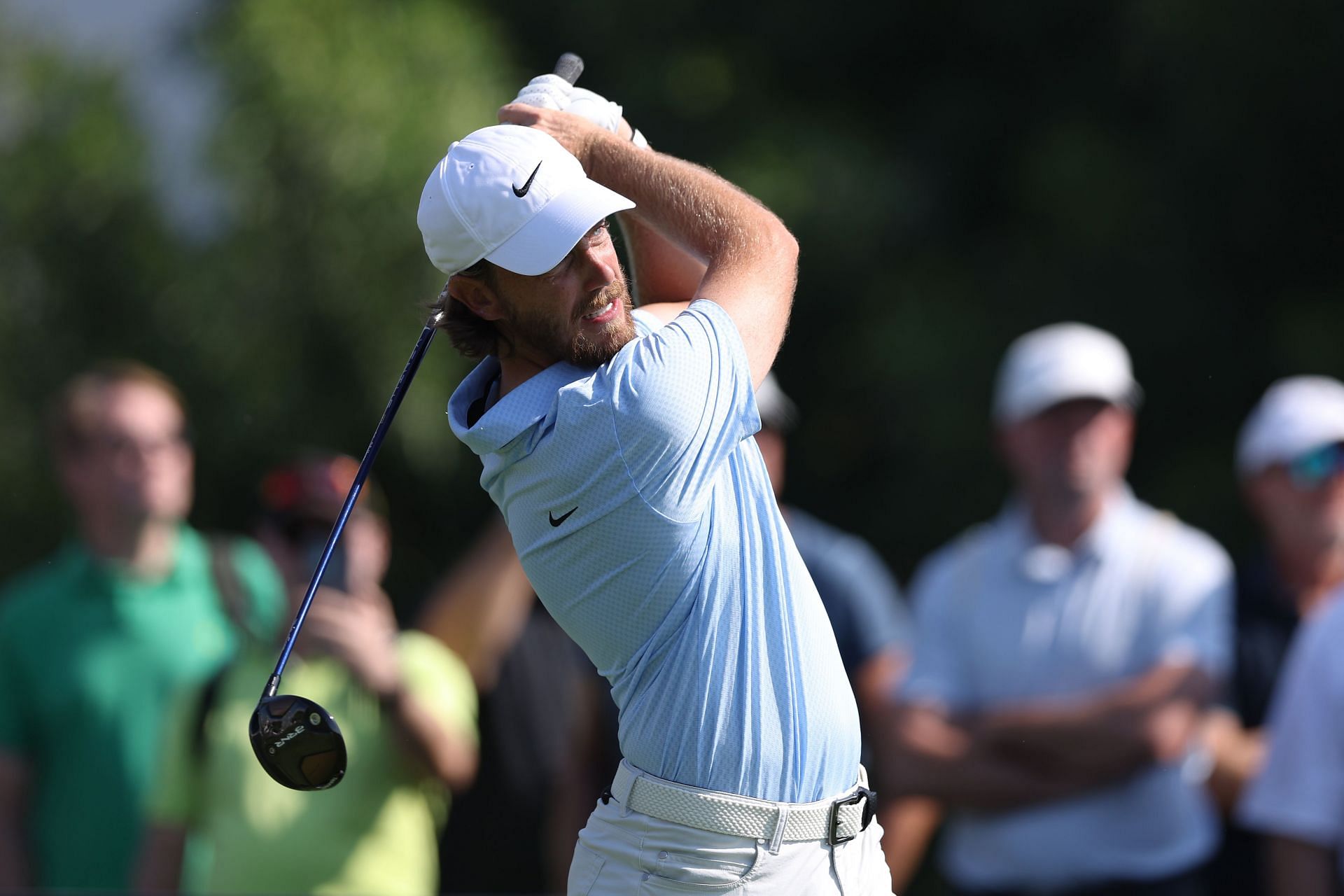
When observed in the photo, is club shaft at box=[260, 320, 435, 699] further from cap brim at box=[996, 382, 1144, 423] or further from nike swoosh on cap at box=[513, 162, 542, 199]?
cap brim at box=[996, 382, 1144, 423]

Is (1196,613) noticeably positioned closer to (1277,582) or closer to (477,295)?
(1277,582)

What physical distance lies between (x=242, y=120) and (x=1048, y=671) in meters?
5.83

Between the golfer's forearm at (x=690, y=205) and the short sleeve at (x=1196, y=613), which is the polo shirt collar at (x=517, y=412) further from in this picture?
the short sleeve at (x=1196, y=613)

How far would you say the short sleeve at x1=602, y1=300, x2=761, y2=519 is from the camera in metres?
2.51

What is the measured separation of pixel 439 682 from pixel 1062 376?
1990mm

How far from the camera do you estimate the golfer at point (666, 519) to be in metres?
2.56

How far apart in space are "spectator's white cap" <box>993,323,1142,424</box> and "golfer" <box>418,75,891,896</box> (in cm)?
254

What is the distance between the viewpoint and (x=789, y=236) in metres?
2.81

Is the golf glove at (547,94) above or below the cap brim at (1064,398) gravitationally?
above

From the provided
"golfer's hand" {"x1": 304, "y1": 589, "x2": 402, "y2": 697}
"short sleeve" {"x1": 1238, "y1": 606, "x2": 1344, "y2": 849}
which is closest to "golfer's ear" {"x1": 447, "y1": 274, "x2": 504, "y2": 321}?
"golfer's hand" {"x1": 304, "y1": 589, "x2": 402, "y2": 697}

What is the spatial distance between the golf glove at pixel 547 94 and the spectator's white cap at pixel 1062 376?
2437 millimetres

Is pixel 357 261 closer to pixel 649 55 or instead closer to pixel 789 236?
pixel 649 55

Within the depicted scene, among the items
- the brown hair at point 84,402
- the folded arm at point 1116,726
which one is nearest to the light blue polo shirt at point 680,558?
the folded arm at point 1116,726

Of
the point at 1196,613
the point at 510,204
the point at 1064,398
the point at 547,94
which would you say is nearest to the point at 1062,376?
the point at 1064,398
